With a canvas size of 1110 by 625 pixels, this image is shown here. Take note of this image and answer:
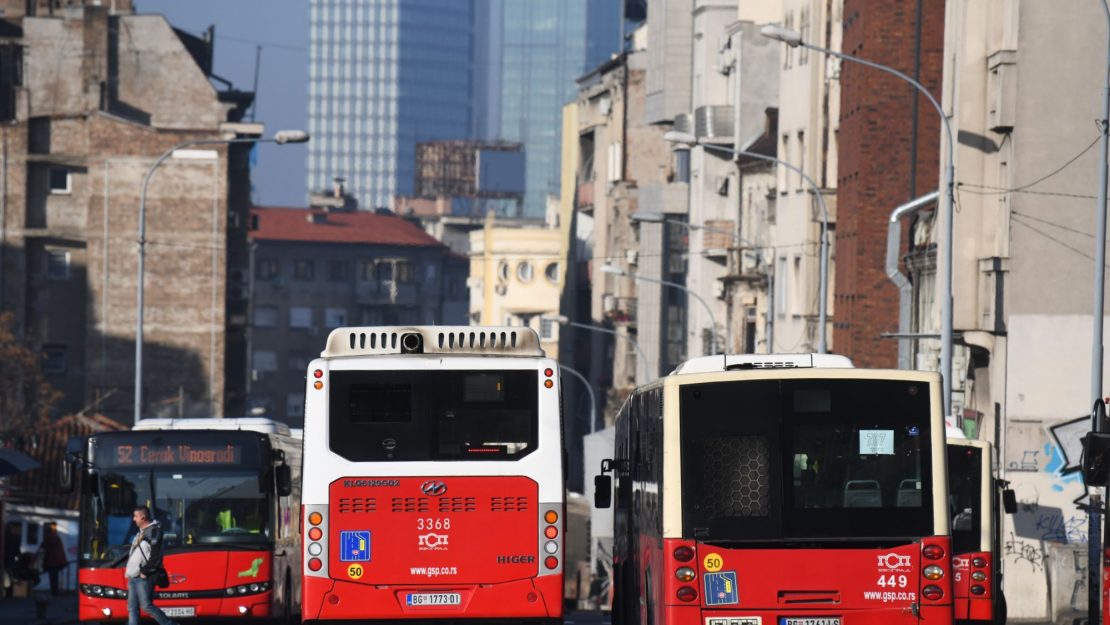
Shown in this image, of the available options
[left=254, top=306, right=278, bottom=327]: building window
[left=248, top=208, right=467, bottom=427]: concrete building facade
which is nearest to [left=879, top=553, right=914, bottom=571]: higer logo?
[left=248, top=208, right=467, bottom=427]: concrete building facade

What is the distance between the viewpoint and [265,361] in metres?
138

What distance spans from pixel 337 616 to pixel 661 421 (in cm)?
365

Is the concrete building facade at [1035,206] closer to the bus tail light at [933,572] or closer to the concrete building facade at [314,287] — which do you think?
the bus tail light at [933,572]

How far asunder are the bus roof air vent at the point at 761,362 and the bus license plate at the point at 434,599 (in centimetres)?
278

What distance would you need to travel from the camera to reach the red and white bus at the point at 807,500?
14.7 m

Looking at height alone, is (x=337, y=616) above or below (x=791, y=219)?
below

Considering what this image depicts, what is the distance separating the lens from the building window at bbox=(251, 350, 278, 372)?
13700 cm

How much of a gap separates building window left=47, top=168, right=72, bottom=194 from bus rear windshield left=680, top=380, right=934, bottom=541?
212 ft

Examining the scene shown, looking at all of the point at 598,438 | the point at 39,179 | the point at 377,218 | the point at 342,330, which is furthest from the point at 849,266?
the point at 377,218

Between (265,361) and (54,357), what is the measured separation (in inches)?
2405

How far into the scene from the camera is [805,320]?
176ft

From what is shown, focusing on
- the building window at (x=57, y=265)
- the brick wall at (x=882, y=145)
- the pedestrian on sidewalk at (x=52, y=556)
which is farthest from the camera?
the building window at (x=57, y=265)

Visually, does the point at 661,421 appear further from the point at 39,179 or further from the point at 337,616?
the point at 39,179

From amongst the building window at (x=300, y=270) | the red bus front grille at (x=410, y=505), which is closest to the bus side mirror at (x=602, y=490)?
the red bus front grille at (x=410, y=505)
